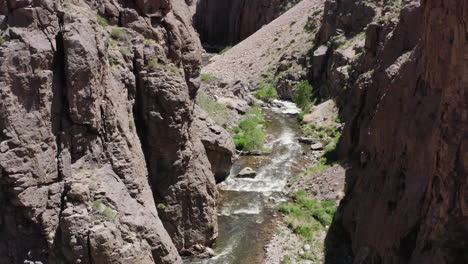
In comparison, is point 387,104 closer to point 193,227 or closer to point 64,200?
point 193,227

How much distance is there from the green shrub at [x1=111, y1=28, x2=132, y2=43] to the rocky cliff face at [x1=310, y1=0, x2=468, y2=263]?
12.7 metres

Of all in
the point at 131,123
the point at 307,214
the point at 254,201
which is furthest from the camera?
the point at 254,201

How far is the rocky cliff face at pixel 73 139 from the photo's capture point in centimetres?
1656

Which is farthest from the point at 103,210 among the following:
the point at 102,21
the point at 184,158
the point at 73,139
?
the point at 102,21

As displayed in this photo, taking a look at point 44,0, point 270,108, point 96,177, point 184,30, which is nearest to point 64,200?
point 96,177

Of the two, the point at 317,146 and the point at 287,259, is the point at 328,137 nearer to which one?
the point at 317,146

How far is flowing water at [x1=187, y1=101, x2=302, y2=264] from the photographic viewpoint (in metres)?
26.7

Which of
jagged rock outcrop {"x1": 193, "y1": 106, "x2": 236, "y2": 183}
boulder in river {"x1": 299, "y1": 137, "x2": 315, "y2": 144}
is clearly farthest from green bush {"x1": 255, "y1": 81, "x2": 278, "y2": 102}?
jagged rock outcrop {"x1": 193, "y1": 106, "x2": 236, "y2": 183}

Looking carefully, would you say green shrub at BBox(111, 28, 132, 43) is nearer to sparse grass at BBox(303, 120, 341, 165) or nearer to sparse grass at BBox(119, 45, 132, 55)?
sparse grass at BBox(119, 45, 132, 55)

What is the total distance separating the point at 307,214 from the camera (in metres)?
30.7

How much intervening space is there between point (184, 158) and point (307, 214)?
387 inches

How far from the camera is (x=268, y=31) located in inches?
3164

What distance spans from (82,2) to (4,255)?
394 inches

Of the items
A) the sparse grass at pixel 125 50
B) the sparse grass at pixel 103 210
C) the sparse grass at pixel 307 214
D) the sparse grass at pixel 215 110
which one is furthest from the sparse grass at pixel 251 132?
the sparse grass at pixel 103 210
